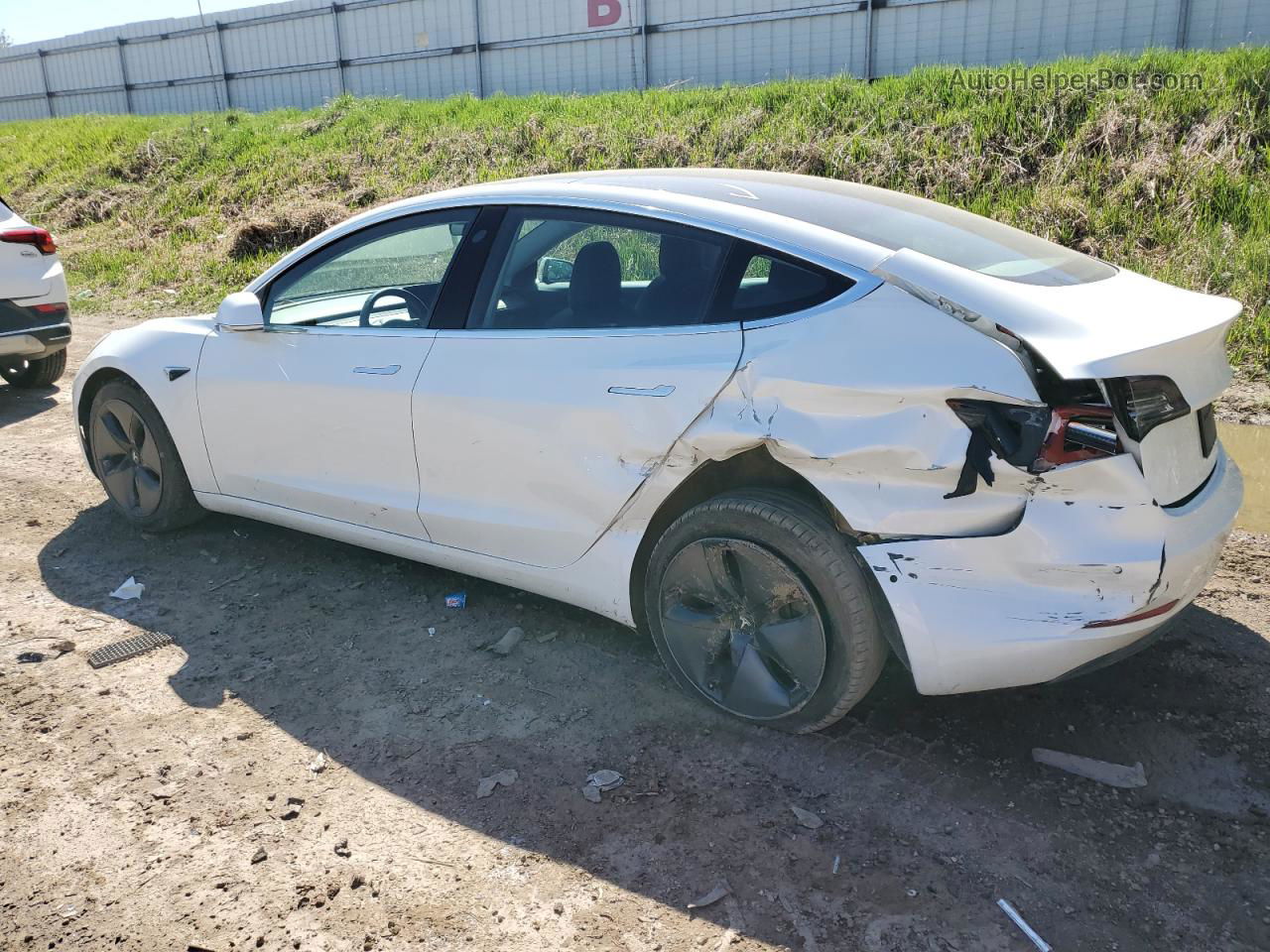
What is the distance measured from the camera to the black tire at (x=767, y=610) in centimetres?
299

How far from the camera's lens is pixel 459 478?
3.73m

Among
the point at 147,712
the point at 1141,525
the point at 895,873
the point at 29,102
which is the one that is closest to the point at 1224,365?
the point at 1141,525

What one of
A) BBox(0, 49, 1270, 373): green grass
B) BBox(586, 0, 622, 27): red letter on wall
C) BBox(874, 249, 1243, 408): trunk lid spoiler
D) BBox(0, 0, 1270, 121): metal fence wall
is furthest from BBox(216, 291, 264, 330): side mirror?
BBox(586, 0, 622, 27): red letter on wall

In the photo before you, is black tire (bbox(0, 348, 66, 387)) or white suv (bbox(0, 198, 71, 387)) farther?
black tire (bbox(0, 348, 66, 387))

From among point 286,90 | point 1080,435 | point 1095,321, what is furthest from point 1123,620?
point 286,90

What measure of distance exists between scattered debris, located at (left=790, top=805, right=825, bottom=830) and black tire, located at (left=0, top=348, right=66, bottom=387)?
7.31m

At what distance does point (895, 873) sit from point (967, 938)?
0.85ft

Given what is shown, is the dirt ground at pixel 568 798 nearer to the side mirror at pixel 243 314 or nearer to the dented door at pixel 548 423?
the dented door at pixel 548 423

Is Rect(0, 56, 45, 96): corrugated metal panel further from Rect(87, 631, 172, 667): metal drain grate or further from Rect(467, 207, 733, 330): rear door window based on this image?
Rect(467, 207, 733, 330): rear door window

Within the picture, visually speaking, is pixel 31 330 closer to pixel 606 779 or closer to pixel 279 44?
pixel 606 779

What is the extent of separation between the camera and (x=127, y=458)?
5051 millimetres

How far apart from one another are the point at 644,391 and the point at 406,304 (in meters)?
1.26

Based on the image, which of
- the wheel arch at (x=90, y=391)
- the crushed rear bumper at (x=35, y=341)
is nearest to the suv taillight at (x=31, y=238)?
the crushed rear bumper at (x=35, y=341)

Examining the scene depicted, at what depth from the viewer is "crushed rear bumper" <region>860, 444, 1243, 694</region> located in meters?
2.68
